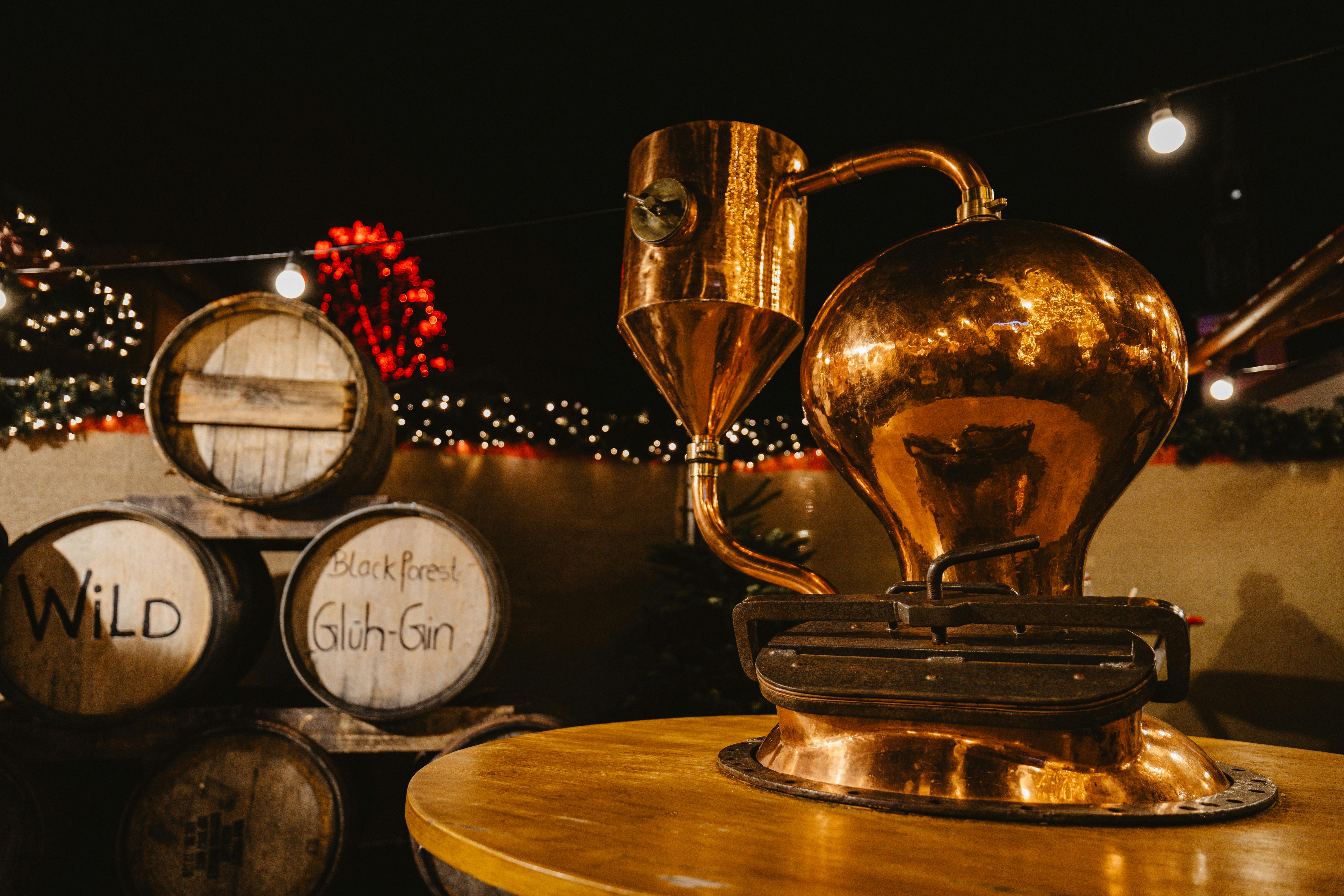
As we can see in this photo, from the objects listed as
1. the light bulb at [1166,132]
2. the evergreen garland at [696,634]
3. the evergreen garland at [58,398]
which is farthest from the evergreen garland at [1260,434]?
the evergreen garland at [58,398]

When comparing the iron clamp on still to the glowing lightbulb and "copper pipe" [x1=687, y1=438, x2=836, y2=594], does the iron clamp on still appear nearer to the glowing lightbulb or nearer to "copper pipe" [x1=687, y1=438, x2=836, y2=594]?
"copper pipe" [x1=687, y1=438, x2=836, y2=594]

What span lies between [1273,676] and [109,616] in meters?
5.92

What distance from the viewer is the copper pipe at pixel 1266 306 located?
272 cm

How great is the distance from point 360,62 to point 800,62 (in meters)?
2.83

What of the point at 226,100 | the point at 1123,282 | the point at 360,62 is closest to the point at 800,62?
the point at 360,62

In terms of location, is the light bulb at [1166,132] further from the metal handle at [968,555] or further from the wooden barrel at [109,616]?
the wooden barrel at [109,616]

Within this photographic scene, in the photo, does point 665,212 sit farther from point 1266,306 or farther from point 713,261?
point 1266,306

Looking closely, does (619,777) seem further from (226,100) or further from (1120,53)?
(226,100)

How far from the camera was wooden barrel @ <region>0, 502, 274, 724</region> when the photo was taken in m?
2.48

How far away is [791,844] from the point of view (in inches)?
19.4

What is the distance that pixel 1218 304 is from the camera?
28719 millimetres

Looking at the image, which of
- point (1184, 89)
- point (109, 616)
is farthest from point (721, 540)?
point (1184, 89)

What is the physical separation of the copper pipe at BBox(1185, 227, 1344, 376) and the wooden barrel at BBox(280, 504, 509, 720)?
2.53 meters

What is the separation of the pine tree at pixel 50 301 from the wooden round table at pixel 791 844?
235 inches
